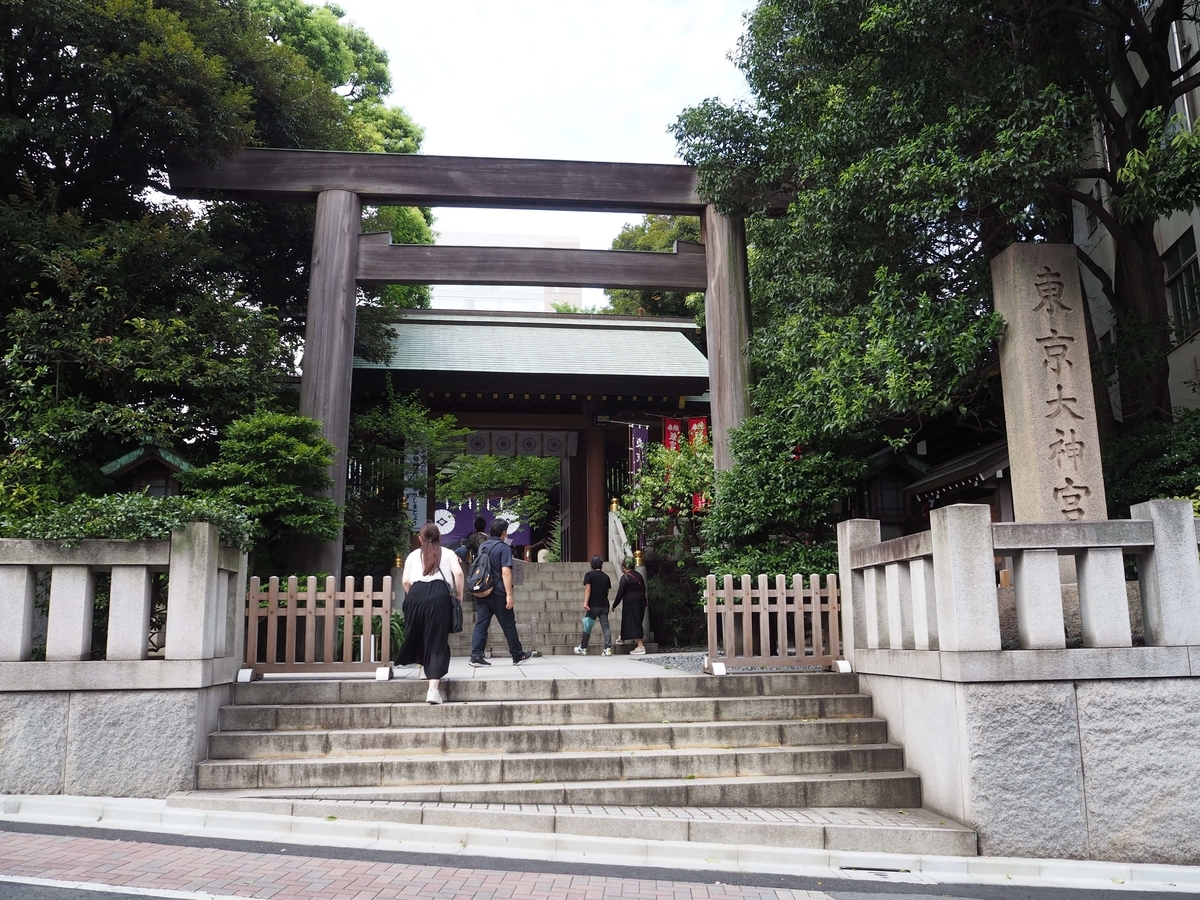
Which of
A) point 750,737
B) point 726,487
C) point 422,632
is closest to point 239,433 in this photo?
point 422,632

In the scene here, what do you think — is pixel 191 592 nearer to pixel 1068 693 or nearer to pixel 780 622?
pixel 780 622

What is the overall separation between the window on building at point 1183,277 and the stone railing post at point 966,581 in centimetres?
840

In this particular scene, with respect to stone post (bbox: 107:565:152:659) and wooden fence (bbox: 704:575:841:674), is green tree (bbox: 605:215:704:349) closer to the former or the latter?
wooden fence (bbox: 704:575:841:674)

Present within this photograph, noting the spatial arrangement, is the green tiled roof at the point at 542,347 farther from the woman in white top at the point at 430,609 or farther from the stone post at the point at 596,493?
the woman in white top at the point at 430,609

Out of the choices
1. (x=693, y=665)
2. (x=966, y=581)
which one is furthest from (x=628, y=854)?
(x=693, y=665)

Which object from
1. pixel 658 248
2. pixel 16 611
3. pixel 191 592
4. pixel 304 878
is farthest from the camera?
pixel 658 248

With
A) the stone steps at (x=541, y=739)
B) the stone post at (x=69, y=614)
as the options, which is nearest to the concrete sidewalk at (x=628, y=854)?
the stone steps at (x=541, y=739)

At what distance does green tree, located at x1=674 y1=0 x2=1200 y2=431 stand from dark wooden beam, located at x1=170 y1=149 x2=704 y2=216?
2.07m

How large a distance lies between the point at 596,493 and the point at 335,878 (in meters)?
14.8

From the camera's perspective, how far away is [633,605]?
1362cm

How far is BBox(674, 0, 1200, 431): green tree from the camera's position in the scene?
28.5ft

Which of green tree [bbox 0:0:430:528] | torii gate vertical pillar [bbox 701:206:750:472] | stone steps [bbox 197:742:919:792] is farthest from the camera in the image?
torii gate vertical pillar [bbox 701:206:750:472]

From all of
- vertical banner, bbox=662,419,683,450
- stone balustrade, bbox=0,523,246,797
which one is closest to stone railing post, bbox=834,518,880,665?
stone balustrade, bbox=0,523,246,797

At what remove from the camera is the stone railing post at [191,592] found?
6.58 m
